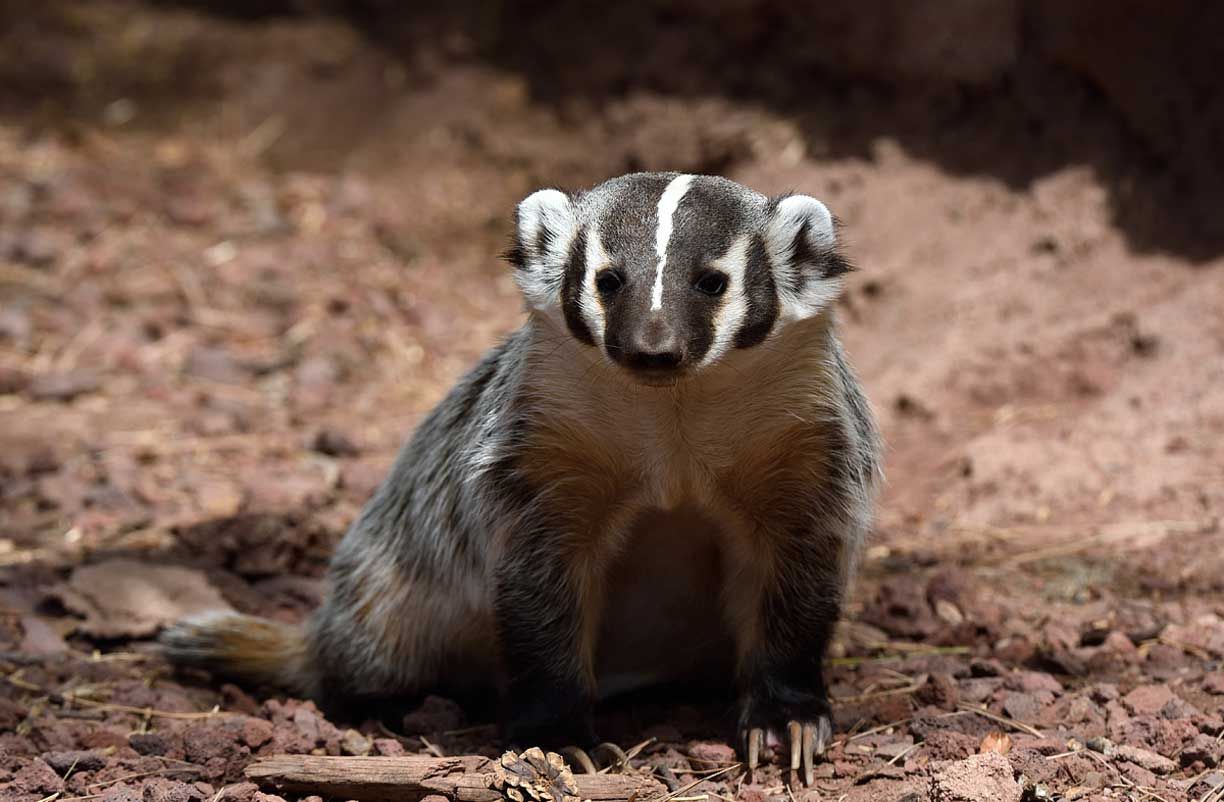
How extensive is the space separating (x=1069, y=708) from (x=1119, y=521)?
1485mm

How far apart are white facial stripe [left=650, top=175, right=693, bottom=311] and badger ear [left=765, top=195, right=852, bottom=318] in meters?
0.25

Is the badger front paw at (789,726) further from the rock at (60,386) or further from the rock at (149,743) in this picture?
the rock at (60,386)

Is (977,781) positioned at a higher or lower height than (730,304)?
lower

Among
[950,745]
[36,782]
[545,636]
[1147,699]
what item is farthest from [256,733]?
[1147,699]

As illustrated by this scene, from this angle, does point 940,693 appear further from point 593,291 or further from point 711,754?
point 593,291

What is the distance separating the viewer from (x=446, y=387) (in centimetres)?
676

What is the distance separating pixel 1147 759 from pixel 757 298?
54.3 inches

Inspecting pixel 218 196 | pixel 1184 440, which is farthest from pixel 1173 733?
pixel 218 196

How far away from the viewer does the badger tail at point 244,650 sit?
439cm

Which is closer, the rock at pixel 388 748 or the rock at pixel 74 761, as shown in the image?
the rock at pixel 74 761

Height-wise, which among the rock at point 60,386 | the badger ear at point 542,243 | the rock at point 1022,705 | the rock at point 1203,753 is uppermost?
the badger ear at point 542,243

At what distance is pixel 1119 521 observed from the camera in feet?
16.5

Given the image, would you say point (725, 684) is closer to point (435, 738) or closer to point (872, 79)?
point (435, 738)

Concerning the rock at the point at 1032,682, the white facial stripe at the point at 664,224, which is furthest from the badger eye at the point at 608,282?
the rock at the point at 1032,682
